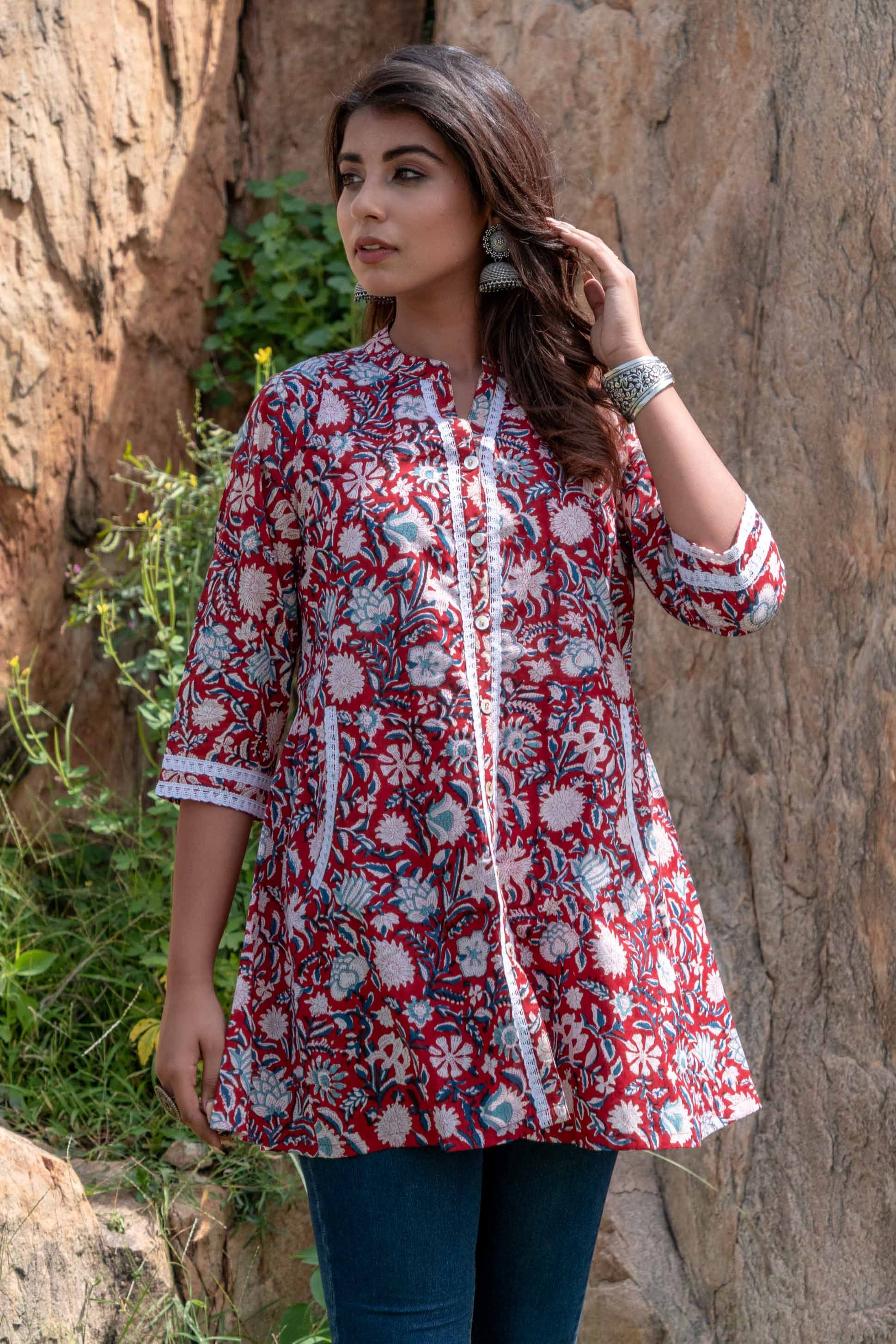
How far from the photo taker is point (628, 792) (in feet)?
5.21

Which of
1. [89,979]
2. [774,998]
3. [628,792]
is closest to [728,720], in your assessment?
[774,998]

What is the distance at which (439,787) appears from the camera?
4.84ft

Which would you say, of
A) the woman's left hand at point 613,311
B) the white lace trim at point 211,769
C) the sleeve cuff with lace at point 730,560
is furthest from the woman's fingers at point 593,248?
the white lace trim at point 211,769

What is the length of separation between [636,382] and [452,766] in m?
0.52

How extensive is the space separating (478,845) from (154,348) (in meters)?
2.40

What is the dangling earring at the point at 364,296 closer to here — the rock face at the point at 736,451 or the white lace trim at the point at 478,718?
the white lace trim at the point at 478,718

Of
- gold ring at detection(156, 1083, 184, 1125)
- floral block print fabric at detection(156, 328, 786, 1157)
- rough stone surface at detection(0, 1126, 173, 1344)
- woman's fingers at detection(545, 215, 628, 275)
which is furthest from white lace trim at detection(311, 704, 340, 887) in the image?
rough stone surface at detection(0, 1126, 173, 1344)

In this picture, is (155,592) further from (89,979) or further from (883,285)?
(883,285)

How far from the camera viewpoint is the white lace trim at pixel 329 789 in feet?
4.90

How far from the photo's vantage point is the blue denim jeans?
1.46m

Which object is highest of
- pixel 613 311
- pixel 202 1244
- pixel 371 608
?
pixel 613 311

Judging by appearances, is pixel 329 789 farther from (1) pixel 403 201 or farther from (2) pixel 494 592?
(1) pixel 403 201

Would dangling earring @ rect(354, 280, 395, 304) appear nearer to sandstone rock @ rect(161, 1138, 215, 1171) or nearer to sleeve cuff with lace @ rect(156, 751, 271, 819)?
sleeve cuff with lace @ rect(156, 751, 271, 819)

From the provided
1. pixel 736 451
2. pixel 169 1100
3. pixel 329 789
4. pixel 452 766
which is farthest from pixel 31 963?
pixel 736 451
